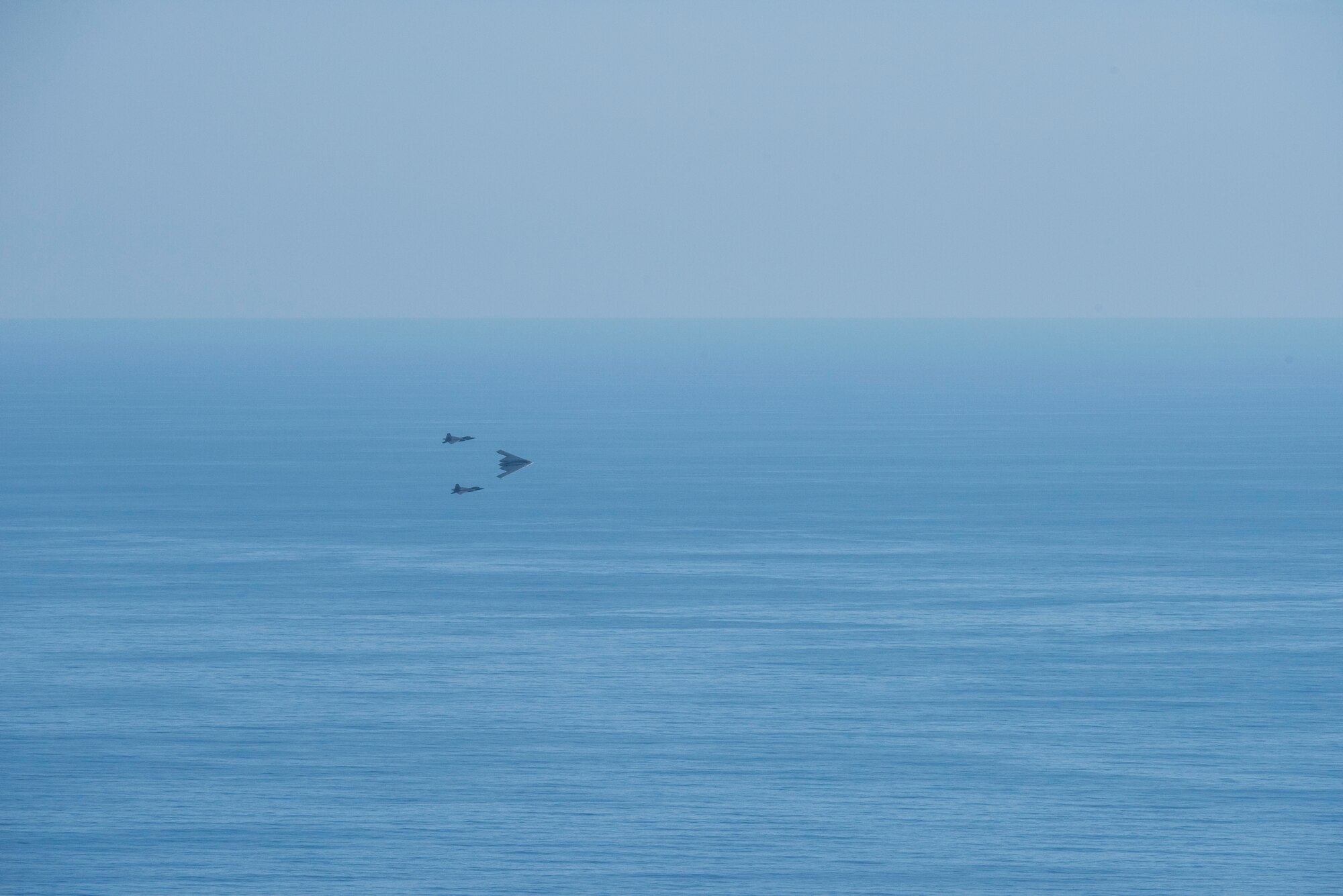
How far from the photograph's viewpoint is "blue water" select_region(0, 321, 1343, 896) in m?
40.7

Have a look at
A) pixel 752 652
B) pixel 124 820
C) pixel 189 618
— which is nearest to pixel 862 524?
pixel 752 652

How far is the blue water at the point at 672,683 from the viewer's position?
1603 inches

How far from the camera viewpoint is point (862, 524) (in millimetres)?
83500

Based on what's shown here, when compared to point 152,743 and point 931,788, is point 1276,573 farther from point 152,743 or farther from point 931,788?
point 152,743

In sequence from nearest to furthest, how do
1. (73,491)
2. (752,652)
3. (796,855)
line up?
(796,855), (752,652), (73,491)

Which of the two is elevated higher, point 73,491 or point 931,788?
point 73,491

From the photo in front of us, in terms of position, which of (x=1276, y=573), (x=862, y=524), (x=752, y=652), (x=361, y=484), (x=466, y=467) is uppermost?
(x=466, y=467)

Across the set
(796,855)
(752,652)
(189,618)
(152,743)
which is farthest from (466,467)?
(796,855)

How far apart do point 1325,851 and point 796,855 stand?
454 inches

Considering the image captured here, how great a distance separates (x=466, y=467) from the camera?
115 m

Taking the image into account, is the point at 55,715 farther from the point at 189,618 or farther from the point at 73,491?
the point at 73,491

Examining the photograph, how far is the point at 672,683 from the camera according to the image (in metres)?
53.3

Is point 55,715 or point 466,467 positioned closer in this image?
point 55,715

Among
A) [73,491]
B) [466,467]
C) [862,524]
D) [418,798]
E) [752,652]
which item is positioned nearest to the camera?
[418,798]
